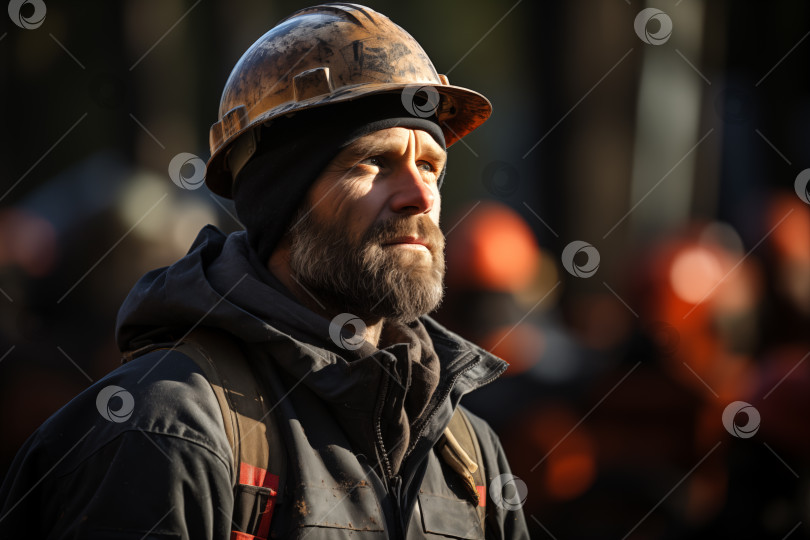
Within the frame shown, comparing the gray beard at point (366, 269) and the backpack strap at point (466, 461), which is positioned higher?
the gray beard at point (366, 269)

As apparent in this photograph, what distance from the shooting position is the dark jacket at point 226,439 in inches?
77.4

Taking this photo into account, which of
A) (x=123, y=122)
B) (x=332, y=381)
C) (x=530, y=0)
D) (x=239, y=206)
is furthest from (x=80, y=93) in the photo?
(x=332, y=381)

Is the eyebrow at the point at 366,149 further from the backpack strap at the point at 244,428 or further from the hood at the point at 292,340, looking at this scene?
the backpack strap at the point at 244,428

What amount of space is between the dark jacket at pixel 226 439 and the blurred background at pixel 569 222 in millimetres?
2523

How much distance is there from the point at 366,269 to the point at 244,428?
2.17 ft

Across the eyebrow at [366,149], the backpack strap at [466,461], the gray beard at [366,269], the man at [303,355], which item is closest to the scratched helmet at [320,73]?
the man at [303,355]

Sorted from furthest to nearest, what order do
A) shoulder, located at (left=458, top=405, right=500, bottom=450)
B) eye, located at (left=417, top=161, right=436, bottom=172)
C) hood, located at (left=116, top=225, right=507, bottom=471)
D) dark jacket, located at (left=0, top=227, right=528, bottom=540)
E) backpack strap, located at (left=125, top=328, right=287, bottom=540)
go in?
shoulder, located at (left=458, top=405, right=500, bottom=450)
eye, located at (left=417, top=161, right=436, bottom=172)
hood, located at (left=116, top=225, right=507, bottom=471)
backpack strap, located at (left=125, top=328, right=287, bottom=540)
dark jacket, located at (left=0, top=227, right=528, bottom=540)

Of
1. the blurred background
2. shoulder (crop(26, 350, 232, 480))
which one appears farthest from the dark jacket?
the blurred background

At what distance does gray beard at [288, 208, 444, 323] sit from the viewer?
103 inches

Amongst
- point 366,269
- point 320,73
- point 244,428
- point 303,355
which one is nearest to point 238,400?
point 244,428

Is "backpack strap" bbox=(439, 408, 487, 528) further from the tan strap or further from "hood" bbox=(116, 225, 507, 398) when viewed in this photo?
the tan strap

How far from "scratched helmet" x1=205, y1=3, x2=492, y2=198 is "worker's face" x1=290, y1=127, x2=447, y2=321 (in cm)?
15

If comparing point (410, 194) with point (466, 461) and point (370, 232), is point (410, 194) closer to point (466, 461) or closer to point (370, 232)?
point (370, 232)

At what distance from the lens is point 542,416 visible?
16.9ft
